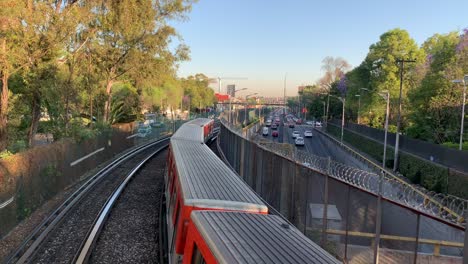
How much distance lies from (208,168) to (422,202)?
6.36 metres

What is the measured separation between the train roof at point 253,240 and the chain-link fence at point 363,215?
1834 mm

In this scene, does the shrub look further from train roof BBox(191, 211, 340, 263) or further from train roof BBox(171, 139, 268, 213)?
train roof BBox(191, 211, 340, 263)

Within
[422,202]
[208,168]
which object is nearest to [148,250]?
[208,168]

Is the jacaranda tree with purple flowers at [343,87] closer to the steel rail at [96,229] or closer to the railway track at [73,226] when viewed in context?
the railway track at [73,226]

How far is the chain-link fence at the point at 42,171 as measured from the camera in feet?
41.0

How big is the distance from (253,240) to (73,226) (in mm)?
9722

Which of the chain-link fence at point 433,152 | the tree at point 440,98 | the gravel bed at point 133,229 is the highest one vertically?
the tree at point 440,98

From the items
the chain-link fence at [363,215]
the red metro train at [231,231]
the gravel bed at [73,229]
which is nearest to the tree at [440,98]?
the chain-link fence at [363,215]

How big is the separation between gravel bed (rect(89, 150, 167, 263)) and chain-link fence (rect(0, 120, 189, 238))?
3124 millimetres

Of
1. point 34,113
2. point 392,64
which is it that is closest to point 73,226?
point 34,113

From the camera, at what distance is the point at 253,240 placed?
509 cm

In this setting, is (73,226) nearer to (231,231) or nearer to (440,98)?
(231,231)

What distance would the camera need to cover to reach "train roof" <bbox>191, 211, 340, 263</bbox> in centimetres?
456

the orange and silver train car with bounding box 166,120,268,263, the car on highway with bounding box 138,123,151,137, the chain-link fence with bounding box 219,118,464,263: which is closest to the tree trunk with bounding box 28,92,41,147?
the car on highway with bounding box 138,123,151,137
